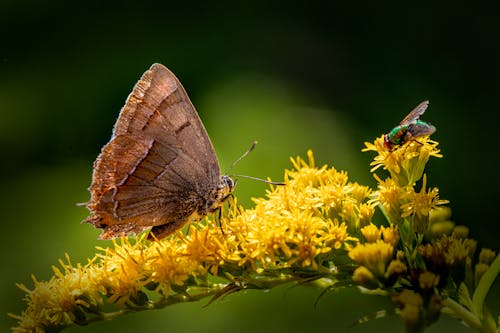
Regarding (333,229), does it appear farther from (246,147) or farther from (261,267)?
(246,147)

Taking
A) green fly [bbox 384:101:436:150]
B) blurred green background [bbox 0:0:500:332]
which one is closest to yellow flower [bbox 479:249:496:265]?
green fly [bbox 384:101:436:150]

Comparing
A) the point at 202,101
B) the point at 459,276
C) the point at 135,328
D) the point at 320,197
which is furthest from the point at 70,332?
the point at 459,276

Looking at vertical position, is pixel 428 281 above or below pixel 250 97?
below

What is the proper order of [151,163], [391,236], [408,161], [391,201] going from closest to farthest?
1. [391,236]
2. [391,201]
3. [408,161]
4. [151,163]

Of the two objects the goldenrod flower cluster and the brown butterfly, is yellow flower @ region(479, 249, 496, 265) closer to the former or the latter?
the goldenrod flower cluster

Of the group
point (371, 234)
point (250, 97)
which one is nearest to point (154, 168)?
point (371, 234)

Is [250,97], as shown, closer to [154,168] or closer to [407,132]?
[154,168]

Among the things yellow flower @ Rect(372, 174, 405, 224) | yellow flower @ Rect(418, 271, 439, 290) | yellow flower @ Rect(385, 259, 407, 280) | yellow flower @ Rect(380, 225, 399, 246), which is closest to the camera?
yellow flower @ Rect(418, 271, 439, 290)
